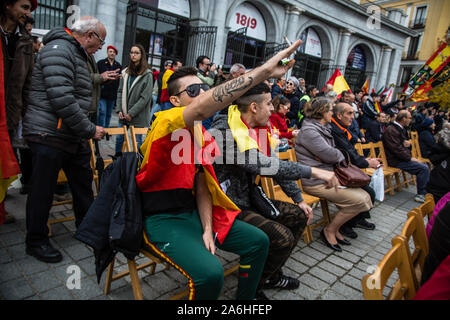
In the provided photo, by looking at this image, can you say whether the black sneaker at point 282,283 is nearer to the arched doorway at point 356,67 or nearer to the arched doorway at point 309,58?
the arched doorway at point 309,58

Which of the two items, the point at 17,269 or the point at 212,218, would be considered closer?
the point at 212,218

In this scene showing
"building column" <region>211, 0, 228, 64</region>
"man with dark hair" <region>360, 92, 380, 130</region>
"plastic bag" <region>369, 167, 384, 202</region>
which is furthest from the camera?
"building column" <region>211, 0, 228, 64</region>

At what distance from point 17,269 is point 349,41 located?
66.6ft

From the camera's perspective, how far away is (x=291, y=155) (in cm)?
381

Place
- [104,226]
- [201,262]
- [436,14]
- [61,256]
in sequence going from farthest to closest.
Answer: [436,14] < [61,256] < [104,226] < [201,262]

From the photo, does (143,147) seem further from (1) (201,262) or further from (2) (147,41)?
(2) (147,41)

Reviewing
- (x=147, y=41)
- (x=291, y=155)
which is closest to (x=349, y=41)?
(x=147, y=41)

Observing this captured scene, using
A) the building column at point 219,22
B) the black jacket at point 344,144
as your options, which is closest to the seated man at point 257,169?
the black jacket at point 344,144

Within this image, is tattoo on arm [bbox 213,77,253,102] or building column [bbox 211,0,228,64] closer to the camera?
tattoo on arm [bbox 213,77,253,102]

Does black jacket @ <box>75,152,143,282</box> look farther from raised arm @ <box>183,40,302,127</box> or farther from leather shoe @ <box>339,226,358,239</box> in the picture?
leather shoe @ <box>339,226,358,239</box>

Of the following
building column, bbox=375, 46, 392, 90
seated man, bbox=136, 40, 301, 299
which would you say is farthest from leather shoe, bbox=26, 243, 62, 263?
building column, bbox=375, 46, 392, 90

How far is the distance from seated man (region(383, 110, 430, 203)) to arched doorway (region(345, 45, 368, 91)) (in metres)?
15.4

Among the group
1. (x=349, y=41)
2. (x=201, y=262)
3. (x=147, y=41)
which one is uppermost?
(x=349, y=41)

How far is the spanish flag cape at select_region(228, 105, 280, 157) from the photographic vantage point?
2395 mm
